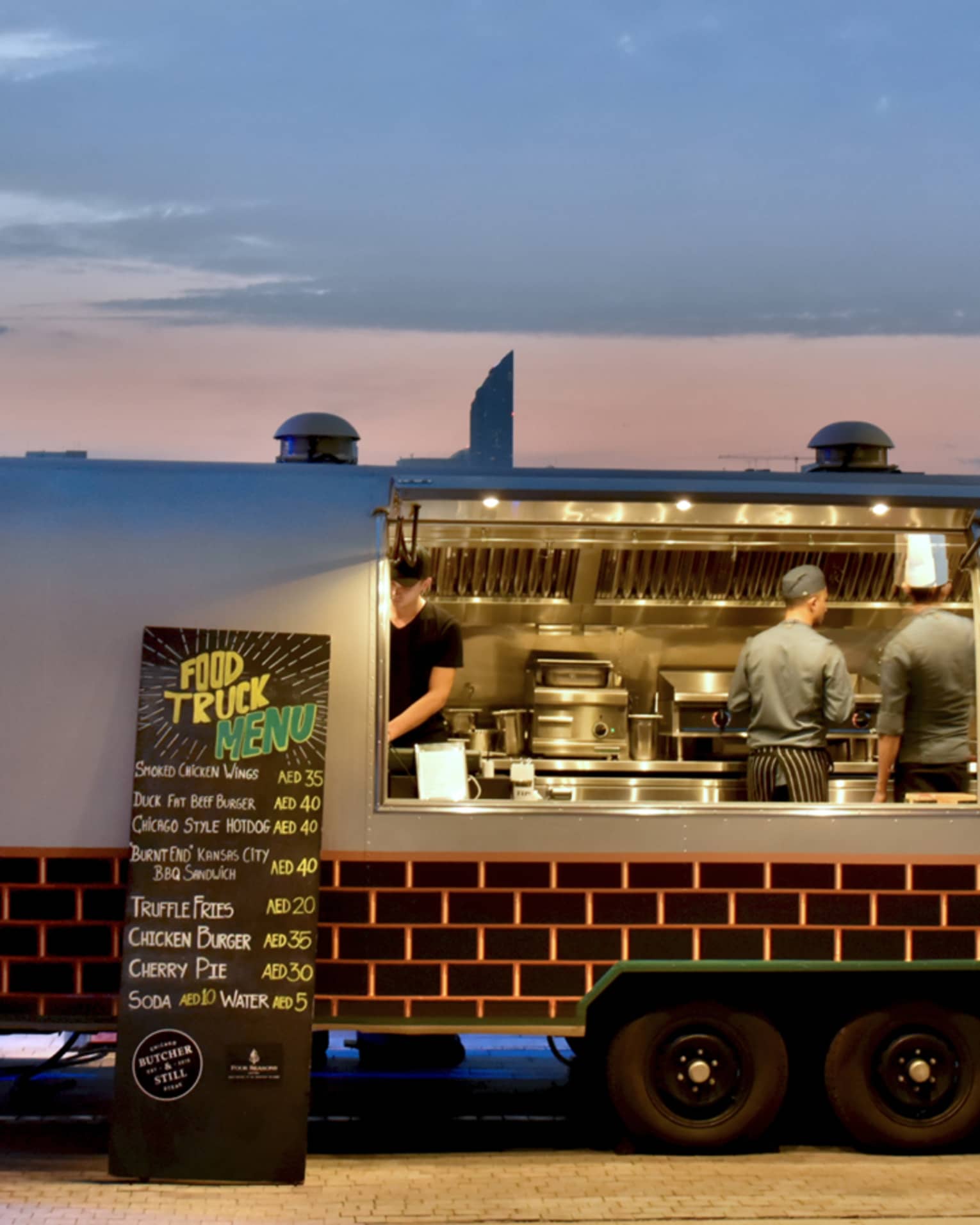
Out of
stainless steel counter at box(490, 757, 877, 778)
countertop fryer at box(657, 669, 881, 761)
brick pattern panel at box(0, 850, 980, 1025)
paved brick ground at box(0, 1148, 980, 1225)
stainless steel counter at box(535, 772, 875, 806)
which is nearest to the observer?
paved brick ground at box(0, 1148, 980, 1225)

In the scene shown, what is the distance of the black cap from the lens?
6.23m

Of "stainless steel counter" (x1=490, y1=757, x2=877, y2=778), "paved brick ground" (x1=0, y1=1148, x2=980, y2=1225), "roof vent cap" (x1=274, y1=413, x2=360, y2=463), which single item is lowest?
"paved brick ground" (x1=0, y1=1148, x2=980, y2=1225)

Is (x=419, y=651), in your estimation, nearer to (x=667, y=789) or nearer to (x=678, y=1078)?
(x=678, y=1078)

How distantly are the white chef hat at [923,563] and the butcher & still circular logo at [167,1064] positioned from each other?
3.40 metres

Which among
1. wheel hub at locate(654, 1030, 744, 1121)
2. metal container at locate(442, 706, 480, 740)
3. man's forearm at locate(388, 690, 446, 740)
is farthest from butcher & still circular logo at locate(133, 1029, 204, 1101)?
metal container at locate(442, 706, 480, 740)

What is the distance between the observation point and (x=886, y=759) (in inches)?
238

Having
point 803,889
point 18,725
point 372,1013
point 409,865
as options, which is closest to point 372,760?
point 409,865

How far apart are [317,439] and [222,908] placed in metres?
2.39

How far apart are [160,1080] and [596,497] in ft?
8.86

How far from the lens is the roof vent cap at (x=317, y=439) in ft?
22.5

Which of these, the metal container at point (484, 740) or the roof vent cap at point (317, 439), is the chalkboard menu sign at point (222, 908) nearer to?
the roof vent cap at point (317, 439)

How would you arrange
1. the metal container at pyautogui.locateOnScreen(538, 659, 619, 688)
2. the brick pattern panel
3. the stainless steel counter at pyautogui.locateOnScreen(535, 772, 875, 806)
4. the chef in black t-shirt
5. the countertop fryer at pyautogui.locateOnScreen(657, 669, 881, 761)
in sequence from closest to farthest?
the brick pattern panel → the chef in black t-shirt → the stainless steel counter at pyautogui.locateOnScreen(535, 772, 875, 806) → the countertop fryer at pyautogui.locateOnScreen(657, 669, 881, 761) → the metal container at pyautogui.locateOnScreen(538, 659, 619, 688)

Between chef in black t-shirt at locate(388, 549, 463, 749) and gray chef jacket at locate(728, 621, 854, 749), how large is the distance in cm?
128

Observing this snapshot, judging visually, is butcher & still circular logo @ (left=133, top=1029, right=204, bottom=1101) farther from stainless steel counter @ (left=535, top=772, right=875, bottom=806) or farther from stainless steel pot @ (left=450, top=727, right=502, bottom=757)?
stainless steel pot @ (left=450, top=727, right=502, bottom=757)
